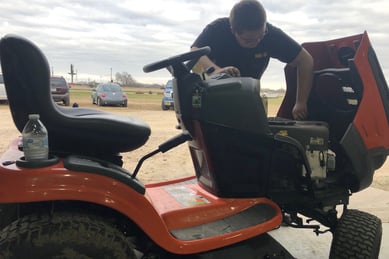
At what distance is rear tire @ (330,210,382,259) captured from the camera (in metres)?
2.48

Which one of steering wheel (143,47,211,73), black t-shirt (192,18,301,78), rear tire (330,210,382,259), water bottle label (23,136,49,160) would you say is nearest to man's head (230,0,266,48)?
black t-shirt (192,18,301,78)

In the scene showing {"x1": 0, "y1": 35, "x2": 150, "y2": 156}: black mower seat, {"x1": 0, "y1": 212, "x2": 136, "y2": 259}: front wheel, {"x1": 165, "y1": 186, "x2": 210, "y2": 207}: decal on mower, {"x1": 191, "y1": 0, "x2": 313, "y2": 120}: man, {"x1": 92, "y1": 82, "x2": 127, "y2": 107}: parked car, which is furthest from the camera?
{"x1": 92, "y1": 82, "x2": 127, "y2": 107}: parked car

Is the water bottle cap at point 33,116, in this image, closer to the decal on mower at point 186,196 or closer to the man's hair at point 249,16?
the decal on mower at point 186,196

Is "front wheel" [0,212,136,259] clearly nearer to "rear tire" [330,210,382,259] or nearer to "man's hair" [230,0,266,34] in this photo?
"rear tire" [330,210,382,259]

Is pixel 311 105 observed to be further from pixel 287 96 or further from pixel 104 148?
pixel 104 148

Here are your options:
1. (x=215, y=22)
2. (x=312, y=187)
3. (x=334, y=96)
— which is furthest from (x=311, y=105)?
(x=215, y=22)

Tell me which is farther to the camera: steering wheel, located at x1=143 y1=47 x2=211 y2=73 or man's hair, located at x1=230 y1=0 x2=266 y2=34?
man's hair, located at x1=230 y1=0 x2=266 y2=34

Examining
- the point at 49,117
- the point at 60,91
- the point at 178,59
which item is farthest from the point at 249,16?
the point at 60,91

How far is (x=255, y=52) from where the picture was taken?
2.90 meters

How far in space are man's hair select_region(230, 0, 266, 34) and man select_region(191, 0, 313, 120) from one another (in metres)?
0.06

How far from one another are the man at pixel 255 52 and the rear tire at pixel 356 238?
775 millimetres

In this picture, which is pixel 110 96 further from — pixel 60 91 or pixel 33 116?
pixel 33 116

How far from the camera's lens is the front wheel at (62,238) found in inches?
71.1

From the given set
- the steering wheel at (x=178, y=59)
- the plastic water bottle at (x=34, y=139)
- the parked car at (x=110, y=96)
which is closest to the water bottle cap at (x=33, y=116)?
the plastic water bottle at (x=34, y=139)
